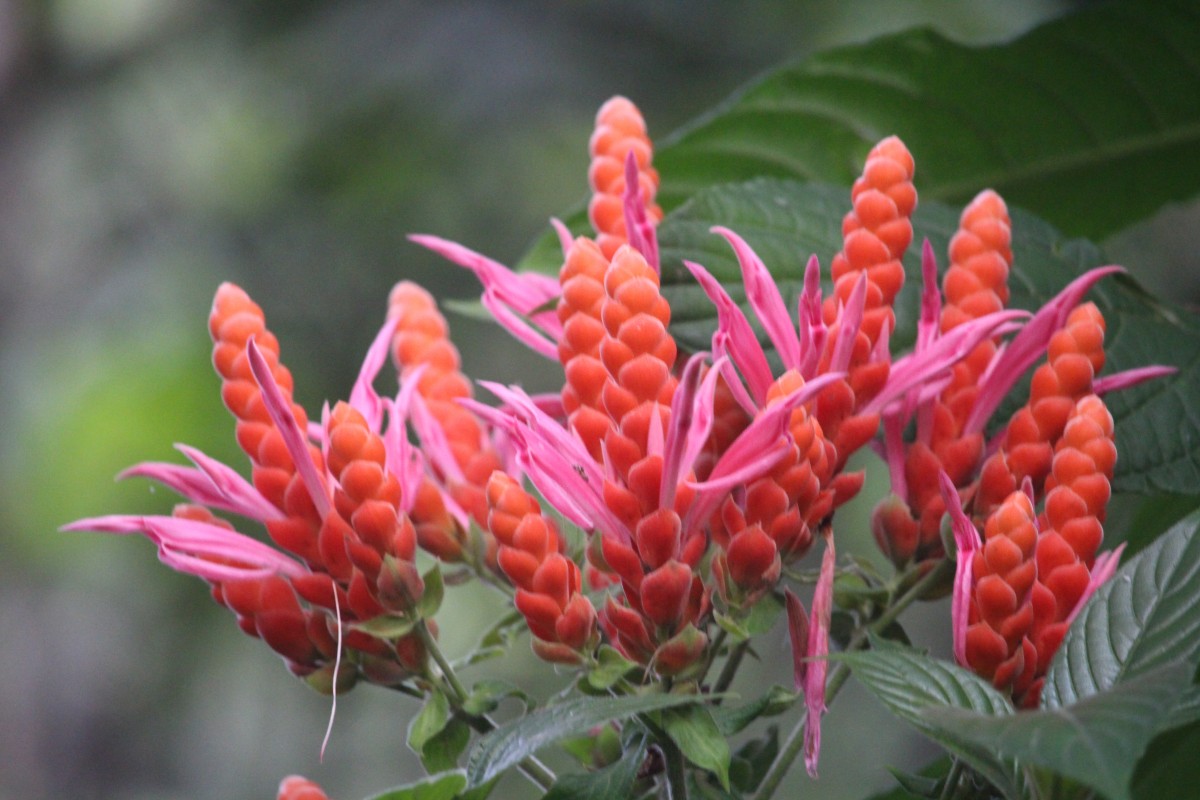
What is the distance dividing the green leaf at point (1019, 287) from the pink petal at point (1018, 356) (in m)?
0.03

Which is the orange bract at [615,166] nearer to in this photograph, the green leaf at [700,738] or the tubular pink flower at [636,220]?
the tubular pink flower at [636,220]

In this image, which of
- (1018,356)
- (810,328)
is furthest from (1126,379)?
(810,328)

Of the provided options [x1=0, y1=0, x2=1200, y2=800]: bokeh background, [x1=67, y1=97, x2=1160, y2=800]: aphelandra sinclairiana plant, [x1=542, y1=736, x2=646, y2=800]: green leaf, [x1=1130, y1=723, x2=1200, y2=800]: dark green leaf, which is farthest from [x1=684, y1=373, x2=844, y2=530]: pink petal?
[x1=0, y1=0, x2=1200, y2=800]: bokeh background

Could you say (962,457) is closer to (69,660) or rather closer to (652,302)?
(652,302)

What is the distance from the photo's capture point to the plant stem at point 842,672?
47cm

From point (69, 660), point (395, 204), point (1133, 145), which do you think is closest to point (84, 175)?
point (395, 204)

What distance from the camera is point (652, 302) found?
41 centimetres

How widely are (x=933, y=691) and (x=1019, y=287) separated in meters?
0.26

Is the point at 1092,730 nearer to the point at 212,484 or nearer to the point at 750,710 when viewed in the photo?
the point at 750,710

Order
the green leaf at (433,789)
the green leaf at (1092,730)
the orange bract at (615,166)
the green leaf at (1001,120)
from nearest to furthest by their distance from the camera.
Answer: the green leaf at (1092,730) < the green leaf at (433,789) < the orange bract at (615,166) < the green leaf at (1001,120)

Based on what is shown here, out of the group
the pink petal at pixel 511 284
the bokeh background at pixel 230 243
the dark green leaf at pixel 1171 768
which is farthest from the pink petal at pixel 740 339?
the bokeh background at pixel 230 243

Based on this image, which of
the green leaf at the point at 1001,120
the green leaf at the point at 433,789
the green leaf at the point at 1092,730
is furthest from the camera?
the green leaf at the point at 1001,120

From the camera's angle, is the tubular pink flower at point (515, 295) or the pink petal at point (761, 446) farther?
the tubular pink flower at point (515, 295)

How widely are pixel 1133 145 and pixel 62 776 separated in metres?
2.74
